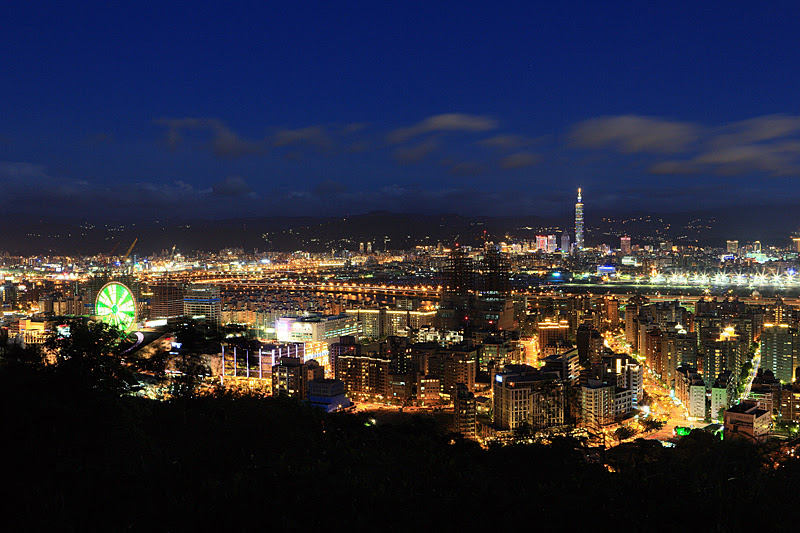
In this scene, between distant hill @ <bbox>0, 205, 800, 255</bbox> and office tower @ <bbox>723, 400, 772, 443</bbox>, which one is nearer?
office tower @ <bbox>723, 400, 772, 443</bbox>

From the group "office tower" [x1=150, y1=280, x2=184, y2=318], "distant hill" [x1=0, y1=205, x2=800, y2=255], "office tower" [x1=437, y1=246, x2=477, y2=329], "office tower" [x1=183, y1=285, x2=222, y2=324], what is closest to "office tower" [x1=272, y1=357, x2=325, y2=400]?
"office tower" [x1=437, y1=246, x2=477, y2=329]

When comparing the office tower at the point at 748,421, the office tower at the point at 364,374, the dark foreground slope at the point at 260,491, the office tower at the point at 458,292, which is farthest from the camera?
the office tower at the point at 458,292

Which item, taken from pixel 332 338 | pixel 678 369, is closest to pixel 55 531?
pixel 678 369

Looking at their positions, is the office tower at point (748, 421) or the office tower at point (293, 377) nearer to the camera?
the office tower at point (748, 421)

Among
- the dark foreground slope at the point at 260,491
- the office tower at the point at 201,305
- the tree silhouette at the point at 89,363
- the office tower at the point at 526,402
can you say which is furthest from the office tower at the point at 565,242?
the tree silhouette at the point at 89,363

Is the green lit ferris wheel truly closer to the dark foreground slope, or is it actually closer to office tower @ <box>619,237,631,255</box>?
the dark foreground slope

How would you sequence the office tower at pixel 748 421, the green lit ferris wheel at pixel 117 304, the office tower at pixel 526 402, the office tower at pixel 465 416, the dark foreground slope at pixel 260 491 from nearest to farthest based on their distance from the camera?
1. the dark foreground slope at pixel 260 491
2. the office tower at pixel 748 421
3. the green lit ferris wheel at pixel 117 304
4. the office tower at pixel 465 416
5. the office tower at pixel 526 402

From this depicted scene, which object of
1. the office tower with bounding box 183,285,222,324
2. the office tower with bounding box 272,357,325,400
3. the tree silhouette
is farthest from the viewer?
the office tower with bounding box 183,285,222,324

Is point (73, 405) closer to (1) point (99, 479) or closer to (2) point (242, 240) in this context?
(1) point (99, 479)

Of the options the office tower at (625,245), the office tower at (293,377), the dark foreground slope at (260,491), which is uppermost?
the office tower at (625,245)

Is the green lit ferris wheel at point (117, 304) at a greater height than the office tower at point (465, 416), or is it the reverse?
the green lit ferris wheel at point (117, 304)

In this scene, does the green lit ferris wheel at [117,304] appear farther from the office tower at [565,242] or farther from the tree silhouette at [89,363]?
the office tower at [565,242]
